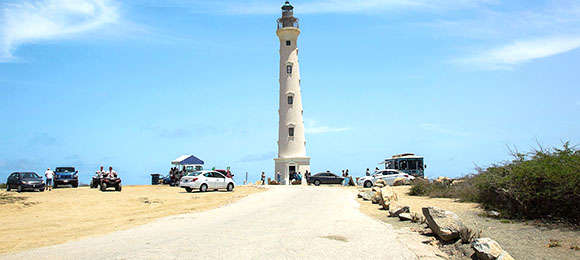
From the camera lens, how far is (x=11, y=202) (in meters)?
23.2

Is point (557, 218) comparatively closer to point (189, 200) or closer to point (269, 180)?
point (189, 200)

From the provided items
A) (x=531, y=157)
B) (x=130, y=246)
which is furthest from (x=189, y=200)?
(x=531, y=157)

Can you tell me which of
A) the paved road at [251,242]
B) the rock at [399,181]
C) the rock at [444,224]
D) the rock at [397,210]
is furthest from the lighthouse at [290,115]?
the rock at [444,224]

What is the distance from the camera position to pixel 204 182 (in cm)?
3269

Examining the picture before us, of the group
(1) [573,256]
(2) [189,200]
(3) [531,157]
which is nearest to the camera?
(1) [573,256]

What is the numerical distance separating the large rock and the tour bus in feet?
111

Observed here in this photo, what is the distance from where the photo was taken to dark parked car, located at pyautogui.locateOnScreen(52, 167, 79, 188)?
35.6 meters

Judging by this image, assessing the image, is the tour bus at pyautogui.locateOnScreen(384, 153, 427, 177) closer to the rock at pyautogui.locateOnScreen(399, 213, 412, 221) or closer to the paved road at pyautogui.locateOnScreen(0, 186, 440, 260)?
the rock at pyautogui.locateOnScreen(399, 213, 412, 221)

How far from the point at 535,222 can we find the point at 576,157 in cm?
212

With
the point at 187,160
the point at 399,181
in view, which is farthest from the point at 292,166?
the point at 399,181

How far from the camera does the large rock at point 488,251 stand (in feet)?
28.3

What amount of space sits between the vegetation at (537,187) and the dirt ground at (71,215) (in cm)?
1204

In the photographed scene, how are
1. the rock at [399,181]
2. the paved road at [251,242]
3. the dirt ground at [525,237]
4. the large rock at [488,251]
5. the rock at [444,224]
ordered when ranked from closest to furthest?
the large rock at [488,251] < the paved road at [251,242] < the dirt ground at [525,237] < the rock at [444,224] < the rock at [399,181]

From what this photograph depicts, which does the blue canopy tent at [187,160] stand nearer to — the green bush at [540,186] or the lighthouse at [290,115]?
the lighthouse at [290,115]
